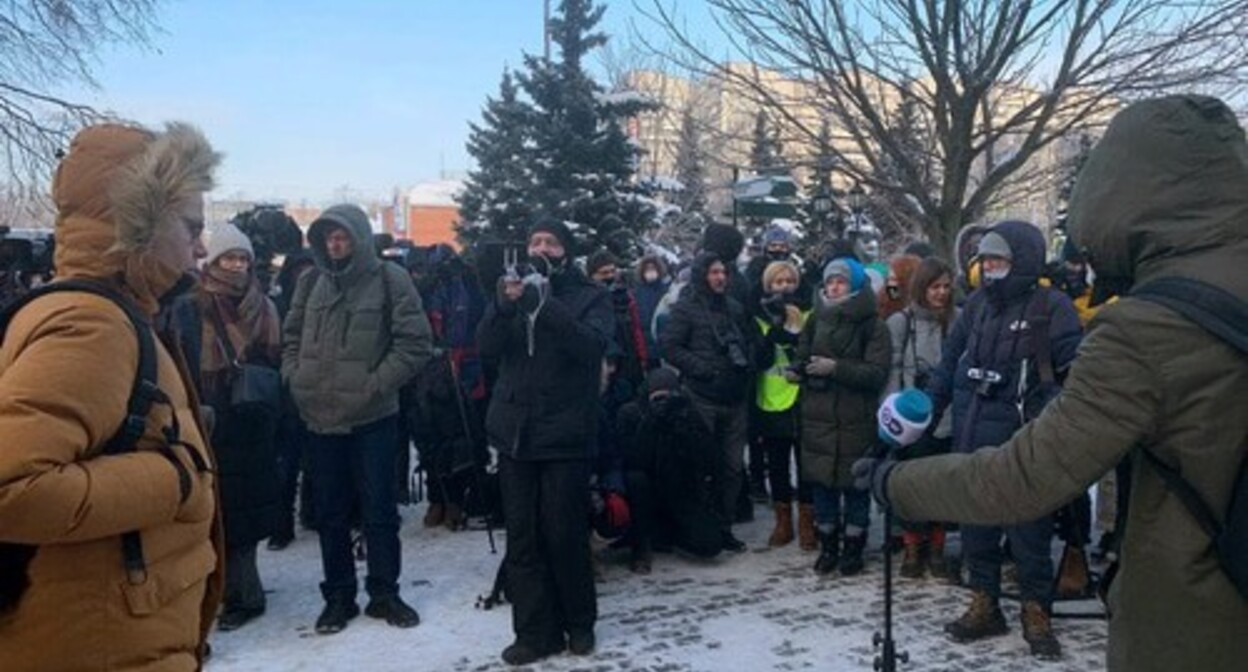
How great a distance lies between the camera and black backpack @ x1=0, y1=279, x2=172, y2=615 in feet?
6.75

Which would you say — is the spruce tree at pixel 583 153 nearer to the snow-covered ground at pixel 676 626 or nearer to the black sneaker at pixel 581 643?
the snow-covered ground at pixel 676 626

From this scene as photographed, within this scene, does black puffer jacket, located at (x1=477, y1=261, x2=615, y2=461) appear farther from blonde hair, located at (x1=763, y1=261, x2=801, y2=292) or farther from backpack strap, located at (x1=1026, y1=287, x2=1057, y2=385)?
blonde hair, located at (x1=763, y1=261, x2=801, y2=292)

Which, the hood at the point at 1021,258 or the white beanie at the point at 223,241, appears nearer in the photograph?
the hood at the point at 1021,258

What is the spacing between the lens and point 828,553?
6711mm

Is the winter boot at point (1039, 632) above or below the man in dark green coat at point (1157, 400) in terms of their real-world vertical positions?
below

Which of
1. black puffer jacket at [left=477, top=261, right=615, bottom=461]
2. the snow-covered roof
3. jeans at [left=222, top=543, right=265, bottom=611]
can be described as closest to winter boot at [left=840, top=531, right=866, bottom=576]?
black puffer jacket at [left=477, top=261, right=615, bottom=461]

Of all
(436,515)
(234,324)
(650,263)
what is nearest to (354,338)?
(234,324)

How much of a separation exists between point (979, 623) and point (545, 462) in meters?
2.36

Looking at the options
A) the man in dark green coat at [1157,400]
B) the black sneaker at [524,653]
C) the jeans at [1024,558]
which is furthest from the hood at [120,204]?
the jeans at [1024,558]

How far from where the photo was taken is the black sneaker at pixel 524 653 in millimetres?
5180

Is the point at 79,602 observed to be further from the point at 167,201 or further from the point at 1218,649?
the point at 1218,649

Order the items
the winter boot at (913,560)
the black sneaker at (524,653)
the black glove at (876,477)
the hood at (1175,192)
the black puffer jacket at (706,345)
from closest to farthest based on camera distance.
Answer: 1. the hood at (1175,192)
2. the black glove at (876,477)
3. the black sneaker at (524,653)
4. the winter boot at (913,560)
5. the black puffer jacket at (706,345)

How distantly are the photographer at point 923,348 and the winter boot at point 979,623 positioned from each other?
99 cm

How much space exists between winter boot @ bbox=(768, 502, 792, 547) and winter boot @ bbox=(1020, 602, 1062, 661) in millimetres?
2151
